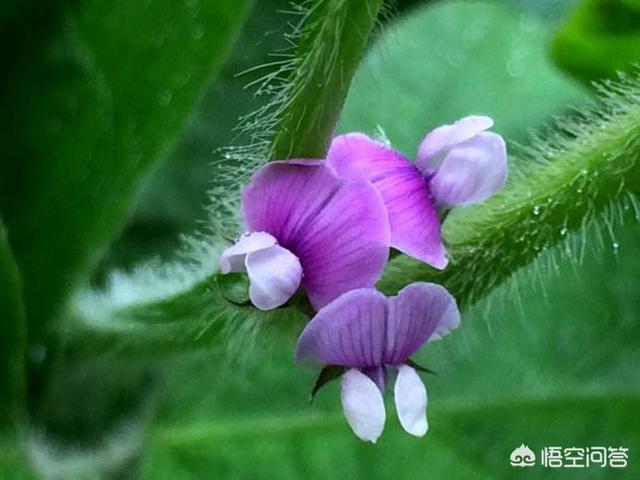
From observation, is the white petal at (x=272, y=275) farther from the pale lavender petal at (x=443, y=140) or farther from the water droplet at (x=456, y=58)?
the water droplet at (x=456, y=58)

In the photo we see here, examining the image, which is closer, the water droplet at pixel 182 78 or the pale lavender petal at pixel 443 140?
the pale lavender petal at pixel 443 140

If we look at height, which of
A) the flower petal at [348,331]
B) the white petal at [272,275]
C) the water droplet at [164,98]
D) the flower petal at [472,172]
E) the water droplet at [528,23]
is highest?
the flower petal at [472,172]

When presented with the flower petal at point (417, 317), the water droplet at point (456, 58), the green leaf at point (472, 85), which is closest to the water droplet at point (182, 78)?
the green leaf at point (472, 85)

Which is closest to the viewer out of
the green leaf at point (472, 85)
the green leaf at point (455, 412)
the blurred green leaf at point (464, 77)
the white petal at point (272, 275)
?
the white petal at point (272, 275)

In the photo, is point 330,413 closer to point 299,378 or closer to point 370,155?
point 299,378

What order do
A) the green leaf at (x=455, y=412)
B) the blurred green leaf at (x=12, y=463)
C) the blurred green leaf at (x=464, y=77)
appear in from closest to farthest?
1. the blurred green leaf at (x=12, y=463)
2. the green leaf at (x=455, y=412)
3. the blurred green leaf at (x=464, y=77)

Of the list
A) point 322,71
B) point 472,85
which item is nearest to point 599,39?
point 472,85

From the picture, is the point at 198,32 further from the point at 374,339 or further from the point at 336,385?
the point at 336,385
